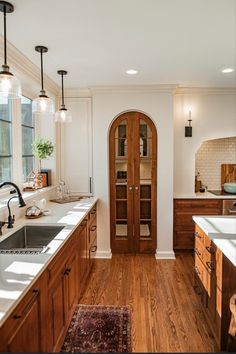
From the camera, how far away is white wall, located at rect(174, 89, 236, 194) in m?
4.42

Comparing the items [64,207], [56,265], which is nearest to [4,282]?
[56,265]

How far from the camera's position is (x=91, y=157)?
4258mm

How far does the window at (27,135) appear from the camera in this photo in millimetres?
3684

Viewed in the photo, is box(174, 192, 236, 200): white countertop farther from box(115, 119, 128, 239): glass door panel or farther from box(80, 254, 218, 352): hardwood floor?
box(80, 254, 218, 352): hardwood floor

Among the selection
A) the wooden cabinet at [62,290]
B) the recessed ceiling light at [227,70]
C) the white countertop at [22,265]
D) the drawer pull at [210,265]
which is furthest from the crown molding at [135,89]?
the drawer pull at [210,265]

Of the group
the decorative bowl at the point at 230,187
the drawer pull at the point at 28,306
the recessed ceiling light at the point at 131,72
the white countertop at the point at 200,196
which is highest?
the recessed ceiling light at the point at 131,72

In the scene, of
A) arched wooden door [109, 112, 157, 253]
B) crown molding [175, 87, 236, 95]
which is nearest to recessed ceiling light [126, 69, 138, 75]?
arched wooden door [109, 112, 157, 253]

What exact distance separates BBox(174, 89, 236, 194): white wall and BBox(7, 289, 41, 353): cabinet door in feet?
10.8

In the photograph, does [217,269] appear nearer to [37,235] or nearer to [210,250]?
[210,250]

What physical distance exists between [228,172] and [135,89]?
6.79 feet

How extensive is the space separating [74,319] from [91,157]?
2292mm

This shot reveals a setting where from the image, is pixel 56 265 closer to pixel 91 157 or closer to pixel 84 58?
pixel 84 58

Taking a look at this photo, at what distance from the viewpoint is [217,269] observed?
2154 mm

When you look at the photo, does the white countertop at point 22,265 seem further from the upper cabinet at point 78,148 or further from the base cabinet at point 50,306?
the upper cabinet at point 78,148
